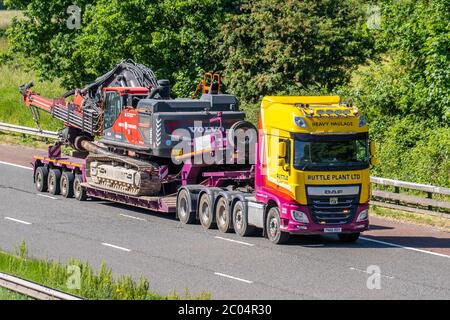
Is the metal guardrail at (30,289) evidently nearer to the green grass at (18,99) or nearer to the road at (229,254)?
the road at (229,254)

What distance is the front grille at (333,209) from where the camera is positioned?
945 inches

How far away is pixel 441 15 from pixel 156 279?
1676 centimetres

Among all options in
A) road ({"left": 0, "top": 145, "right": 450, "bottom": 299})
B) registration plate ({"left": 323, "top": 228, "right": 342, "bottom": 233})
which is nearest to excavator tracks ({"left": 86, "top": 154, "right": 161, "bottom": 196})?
road ({"left": 0, "top": 145, "right": 450, "bottom": 299})

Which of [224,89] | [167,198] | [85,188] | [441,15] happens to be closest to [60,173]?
[85,188]

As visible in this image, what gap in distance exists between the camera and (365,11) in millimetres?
39750

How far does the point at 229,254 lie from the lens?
23219mm

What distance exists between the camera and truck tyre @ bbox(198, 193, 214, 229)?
86.9 feet

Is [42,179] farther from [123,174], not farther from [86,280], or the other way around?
[86,280]

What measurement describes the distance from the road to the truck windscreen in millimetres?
1838

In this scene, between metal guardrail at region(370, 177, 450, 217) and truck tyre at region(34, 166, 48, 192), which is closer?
metal guardrail at region(370, 177, 450, 217)

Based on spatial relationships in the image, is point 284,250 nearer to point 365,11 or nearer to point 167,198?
point 167,198

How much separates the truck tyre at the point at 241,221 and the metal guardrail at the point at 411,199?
17.4ft

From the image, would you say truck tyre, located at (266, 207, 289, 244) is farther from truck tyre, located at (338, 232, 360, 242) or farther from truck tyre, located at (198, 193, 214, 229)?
truck tyre, located at (198, 193, 214, 229)

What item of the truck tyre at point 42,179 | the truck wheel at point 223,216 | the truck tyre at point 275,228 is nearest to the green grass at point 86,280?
the truck tyre at point 275,228
